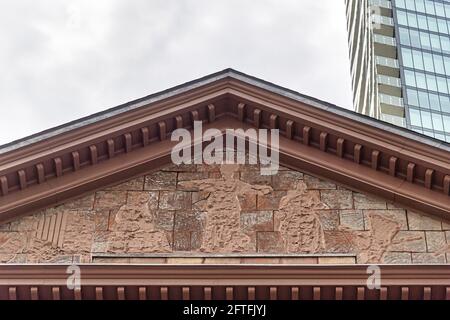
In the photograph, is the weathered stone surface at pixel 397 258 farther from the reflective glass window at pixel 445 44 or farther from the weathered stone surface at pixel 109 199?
the reflective glass window at pixel 445 44

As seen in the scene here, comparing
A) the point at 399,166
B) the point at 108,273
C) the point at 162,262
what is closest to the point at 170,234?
the point at 162,262

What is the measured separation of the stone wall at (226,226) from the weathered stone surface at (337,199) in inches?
0.7

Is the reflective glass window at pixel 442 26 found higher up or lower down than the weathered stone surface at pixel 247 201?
higher up

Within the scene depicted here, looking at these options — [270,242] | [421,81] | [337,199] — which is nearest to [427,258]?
[337,199]

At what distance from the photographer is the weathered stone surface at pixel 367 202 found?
580 inches

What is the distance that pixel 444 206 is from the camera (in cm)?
1448

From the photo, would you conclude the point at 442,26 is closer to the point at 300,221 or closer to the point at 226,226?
the point at 300,221

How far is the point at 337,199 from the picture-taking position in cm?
1484

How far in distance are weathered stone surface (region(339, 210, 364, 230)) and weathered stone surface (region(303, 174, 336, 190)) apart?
22.5 inches

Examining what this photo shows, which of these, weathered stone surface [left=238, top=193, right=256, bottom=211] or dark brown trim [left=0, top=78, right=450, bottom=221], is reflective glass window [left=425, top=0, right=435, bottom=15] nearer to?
dark brown trim [left=0, top=78, right=450, bottom=221]

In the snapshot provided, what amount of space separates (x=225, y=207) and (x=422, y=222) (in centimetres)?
322

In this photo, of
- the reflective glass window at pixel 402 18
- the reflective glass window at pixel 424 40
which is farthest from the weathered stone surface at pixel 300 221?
the reflective glass window at pixel 402 18

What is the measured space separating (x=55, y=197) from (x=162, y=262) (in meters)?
2.26
